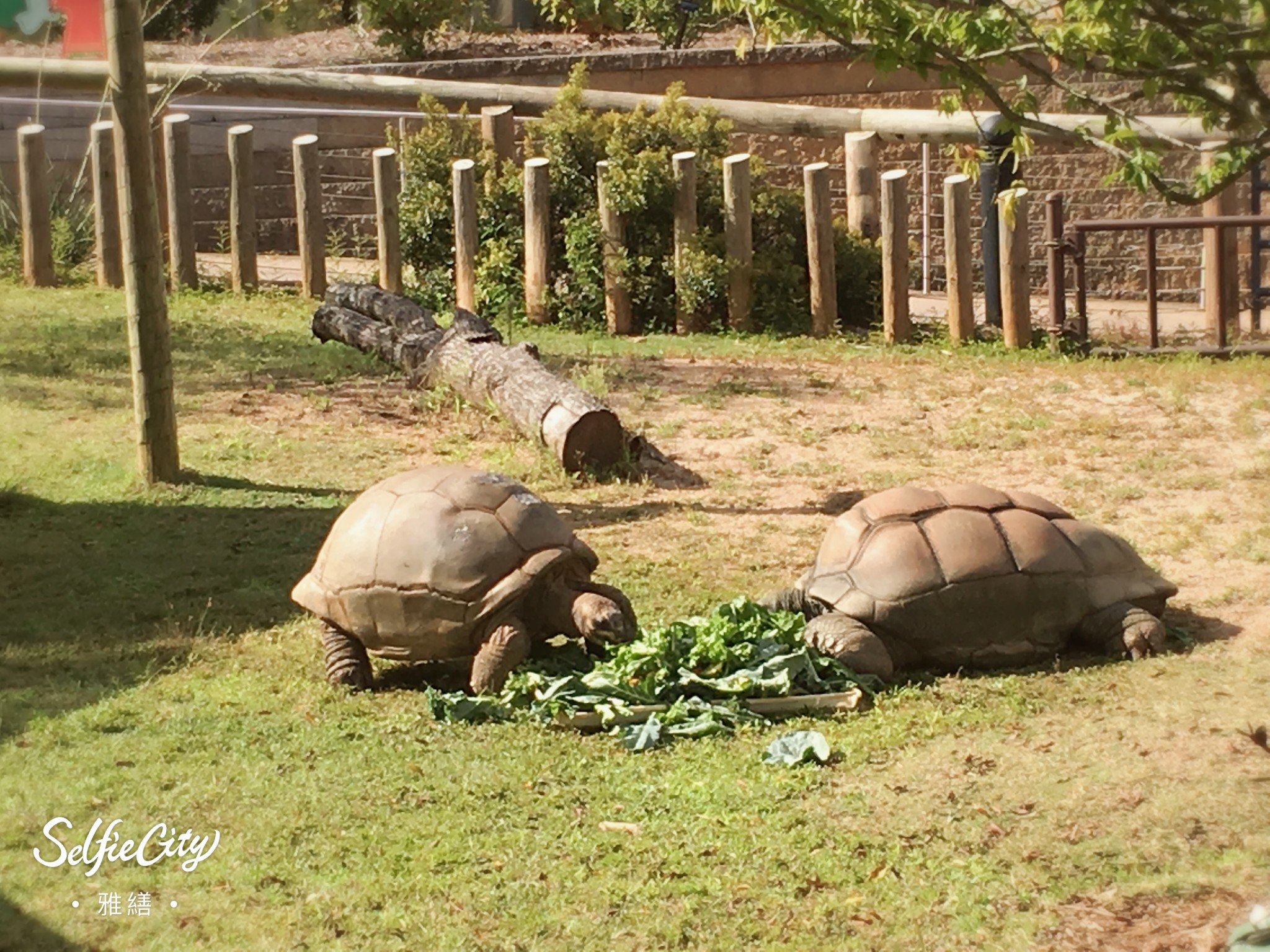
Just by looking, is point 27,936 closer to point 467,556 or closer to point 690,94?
point 467,556

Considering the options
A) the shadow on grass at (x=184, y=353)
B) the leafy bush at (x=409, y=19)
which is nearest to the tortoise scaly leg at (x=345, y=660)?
the shadow on grass at (x=184, y=353)

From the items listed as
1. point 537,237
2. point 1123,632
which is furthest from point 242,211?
point 1123,632

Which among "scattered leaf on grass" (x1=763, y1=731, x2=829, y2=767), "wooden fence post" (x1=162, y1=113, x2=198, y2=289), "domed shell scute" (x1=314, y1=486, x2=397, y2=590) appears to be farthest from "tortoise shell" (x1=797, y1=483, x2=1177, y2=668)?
"wooden fence post" (x1=162, y1=113, x2=198, y2=289)

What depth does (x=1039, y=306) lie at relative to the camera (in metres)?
15.9

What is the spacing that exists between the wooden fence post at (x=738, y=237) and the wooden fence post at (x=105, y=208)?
5.29 metres

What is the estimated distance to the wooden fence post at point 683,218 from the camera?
47.2 ft

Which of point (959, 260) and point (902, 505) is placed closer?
point (902, 505)

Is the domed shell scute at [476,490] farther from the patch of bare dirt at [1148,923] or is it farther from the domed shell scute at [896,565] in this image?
the patch of bare dirt at [1148,923]

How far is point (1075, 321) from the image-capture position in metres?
13.6

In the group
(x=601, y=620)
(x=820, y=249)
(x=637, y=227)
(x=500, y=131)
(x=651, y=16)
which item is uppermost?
(x=651, y=16)

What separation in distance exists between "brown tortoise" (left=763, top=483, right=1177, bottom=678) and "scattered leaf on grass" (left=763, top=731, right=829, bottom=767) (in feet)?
2.01

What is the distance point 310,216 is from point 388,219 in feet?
2.65
